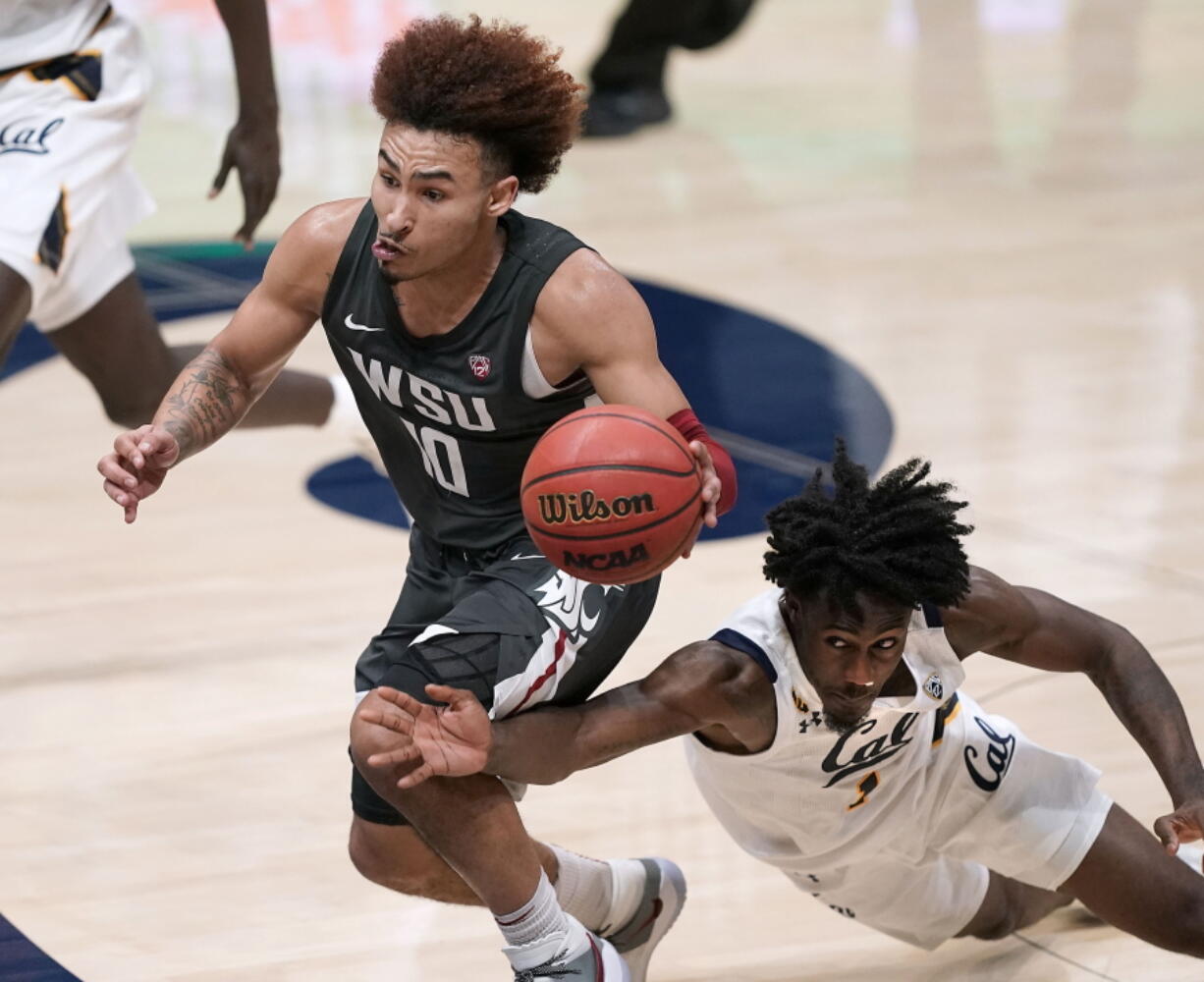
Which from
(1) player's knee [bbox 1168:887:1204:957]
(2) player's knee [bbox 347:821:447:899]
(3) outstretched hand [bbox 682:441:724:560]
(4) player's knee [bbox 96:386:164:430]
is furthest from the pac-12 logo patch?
(4) player's knee [bbox 96:386:164:430]

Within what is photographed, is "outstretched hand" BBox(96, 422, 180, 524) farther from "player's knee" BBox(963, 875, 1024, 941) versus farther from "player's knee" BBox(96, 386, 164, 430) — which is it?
"player's knee" BBox(963, 875, 1024, 941)

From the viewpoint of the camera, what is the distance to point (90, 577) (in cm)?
571

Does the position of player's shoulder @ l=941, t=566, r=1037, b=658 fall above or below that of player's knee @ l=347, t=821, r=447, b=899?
→ above

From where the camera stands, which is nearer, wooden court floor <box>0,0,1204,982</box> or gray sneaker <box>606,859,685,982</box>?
gray sneaker <box>606,859,685,982</box>

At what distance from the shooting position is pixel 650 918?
3.77 meters

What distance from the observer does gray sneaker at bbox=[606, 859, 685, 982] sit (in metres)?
3.75

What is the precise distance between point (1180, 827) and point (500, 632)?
3.92ft

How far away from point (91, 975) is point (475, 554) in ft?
3.72

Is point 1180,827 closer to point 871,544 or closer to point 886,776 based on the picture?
point 886,776

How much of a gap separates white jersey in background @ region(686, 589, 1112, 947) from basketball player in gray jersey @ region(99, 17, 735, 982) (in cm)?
31

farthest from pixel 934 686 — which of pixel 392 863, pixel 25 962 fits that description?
pixel 25 962

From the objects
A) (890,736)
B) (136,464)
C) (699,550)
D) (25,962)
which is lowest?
(699,550)

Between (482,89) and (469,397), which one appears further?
(469,397)

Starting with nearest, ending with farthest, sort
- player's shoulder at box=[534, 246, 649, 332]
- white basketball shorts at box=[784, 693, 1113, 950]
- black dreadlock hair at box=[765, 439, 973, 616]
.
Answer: black dreadlock hair at box=[765, 439, 973, 616] < player's shoulder at box=[534, 246, 649, 332] < white basketball shorts at box=[784, 693, 1113, 950]
